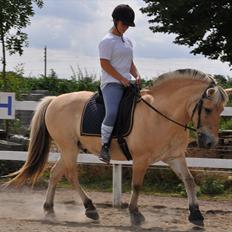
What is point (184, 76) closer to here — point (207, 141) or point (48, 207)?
point (207, 141)

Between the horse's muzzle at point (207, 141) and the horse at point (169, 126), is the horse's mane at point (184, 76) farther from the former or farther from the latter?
the horse's muzzle at point (207, 141)

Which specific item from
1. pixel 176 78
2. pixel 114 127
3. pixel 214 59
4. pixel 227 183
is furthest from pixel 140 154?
pixel 214 59

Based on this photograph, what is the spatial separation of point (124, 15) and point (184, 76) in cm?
102

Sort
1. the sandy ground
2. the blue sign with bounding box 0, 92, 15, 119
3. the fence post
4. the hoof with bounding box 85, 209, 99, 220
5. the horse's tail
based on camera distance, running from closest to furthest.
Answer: the sandy ground
the hoof with bounding box 85, 209, 99, 220
the horse's tail
the fence post
the blue sign with bounding box 0, 92, 15, 119

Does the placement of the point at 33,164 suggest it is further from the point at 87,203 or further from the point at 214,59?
the point at 214,59

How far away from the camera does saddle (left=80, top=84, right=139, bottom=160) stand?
22.9ft

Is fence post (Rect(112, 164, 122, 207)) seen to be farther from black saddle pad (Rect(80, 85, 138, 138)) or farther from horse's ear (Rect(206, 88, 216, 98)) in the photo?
horse's ear (Rect(206, 88, 216, 98))

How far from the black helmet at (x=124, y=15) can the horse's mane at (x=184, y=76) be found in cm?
74

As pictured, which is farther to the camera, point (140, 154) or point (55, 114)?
point (55, 114)

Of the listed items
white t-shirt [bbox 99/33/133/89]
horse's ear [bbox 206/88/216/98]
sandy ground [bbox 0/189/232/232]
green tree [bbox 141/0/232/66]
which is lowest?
sandy ground [bbox 0/189/232/232]

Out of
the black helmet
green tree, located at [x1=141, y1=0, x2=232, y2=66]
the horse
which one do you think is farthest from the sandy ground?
green tree, located at [x1=141, y1=0, x2=232, y2=66]

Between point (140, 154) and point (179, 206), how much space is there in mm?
1843

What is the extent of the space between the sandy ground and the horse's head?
1.03m

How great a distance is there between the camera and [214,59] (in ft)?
79.4
